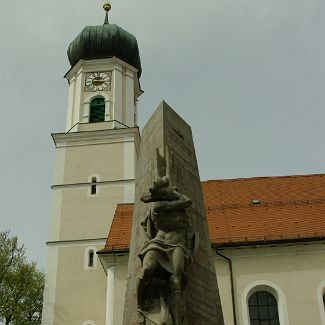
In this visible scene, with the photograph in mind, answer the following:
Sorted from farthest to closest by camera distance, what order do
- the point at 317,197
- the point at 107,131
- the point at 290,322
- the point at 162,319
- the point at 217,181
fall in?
the point at 107,131, the point at 217,181, the point at 317,197, the point at 290,322, the point at 162,319

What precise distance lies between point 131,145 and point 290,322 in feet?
34.6

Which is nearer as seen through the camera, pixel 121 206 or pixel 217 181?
pixel 121 206

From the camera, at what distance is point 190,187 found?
24.5ft

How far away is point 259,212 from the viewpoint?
18109 mm

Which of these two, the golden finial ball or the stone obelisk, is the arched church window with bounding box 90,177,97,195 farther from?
the stone obelisk

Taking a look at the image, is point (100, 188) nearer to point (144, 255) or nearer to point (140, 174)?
point (140, 174)

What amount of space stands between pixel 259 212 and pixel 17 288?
35.6 ft

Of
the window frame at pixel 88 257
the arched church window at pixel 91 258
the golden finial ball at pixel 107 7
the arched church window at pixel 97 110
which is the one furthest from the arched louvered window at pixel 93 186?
the golden finial ball at pixel 107 7

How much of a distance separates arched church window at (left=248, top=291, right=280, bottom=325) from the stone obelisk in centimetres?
881

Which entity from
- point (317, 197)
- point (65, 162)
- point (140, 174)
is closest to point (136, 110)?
point (65, 162)

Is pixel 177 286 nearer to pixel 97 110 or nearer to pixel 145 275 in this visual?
pixel 145 275

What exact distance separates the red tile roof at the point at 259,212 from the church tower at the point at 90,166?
6.52 feet

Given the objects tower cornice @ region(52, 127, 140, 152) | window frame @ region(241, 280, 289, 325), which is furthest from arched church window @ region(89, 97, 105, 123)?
window frame @ region(241, 280, 289, 325)

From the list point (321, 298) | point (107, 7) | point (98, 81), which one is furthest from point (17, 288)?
point (107, 7)
